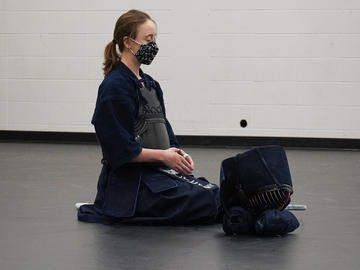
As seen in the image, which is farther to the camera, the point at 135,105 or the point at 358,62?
the point at 358,62

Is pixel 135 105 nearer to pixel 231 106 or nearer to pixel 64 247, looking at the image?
pixel 64 247

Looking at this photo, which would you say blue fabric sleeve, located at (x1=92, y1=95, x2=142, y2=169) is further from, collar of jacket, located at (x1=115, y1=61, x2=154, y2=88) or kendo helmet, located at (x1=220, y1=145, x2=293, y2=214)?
kendo helmet, located at (x1=220, y1=145, x2=293, y2=214)

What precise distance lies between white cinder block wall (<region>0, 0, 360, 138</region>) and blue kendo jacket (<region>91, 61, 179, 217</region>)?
13.0 feet

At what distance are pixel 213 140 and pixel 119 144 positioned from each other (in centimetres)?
420

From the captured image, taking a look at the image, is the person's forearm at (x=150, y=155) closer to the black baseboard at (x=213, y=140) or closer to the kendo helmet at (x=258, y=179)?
the kendo helmet at (x=258, y=179)

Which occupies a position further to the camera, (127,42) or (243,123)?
(243,123)

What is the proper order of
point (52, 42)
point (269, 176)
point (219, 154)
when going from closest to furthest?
point (269, 176) → point (219, 154) → point (52, 42)

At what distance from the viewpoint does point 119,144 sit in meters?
3.35

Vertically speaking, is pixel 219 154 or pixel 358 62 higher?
pixel 358 62

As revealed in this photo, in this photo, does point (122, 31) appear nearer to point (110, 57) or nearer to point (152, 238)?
point (110, 57)

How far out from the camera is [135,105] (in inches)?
137

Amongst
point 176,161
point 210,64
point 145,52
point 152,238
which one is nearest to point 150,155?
point 176,161

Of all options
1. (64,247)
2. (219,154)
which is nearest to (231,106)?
(219,154)

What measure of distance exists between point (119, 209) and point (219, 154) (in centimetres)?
341
